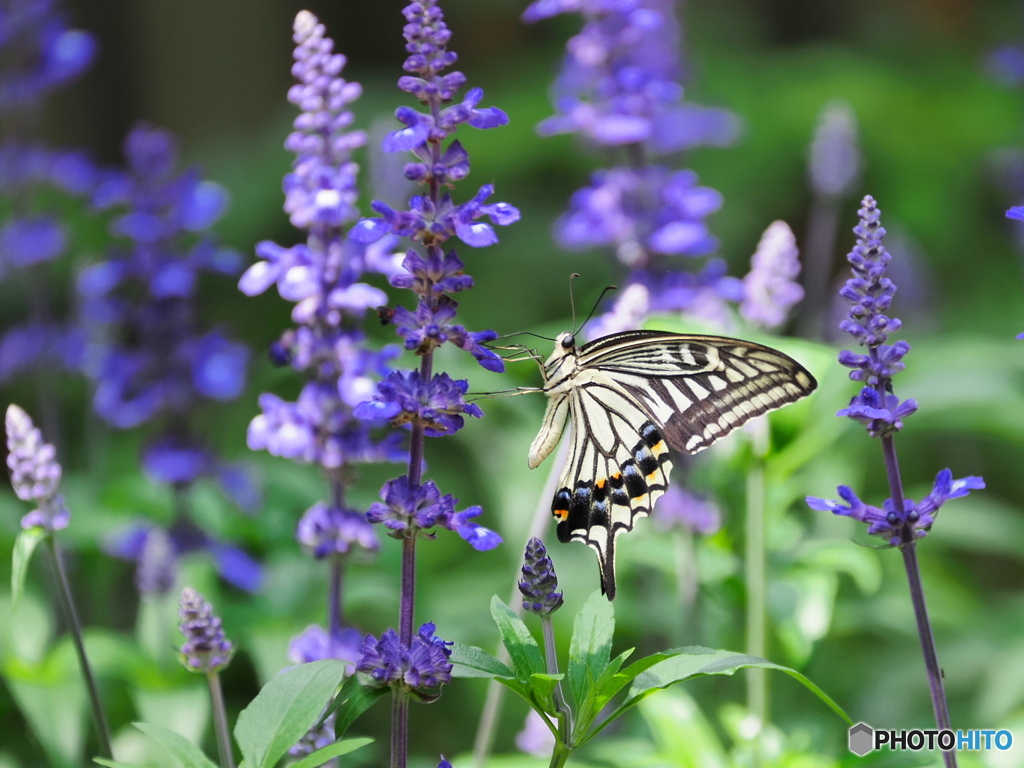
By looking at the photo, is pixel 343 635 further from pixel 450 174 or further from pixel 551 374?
pixel 450 174

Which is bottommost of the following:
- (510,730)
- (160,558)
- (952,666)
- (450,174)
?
(510,730)

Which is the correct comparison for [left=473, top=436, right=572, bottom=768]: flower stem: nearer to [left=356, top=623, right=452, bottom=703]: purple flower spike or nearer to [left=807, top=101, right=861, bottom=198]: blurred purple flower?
[left=356, top=623, right=452, bottom=703]: purple flower spike

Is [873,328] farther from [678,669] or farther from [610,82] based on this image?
[610,82]

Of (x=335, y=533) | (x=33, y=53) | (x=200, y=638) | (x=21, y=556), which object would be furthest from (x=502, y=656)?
(x=33, y=53)

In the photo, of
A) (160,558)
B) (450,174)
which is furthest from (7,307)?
Answer: (450,174)

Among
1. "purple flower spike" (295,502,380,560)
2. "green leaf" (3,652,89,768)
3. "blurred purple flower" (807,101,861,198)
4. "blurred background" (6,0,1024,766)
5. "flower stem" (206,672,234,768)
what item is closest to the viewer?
"flower stem" (206,672,234,768)

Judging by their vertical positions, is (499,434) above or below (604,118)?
below

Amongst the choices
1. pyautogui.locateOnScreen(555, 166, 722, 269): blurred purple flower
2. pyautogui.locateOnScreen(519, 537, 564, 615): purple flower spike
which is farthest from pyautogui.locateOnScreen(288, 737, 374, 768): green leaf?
pyautogui.locateOnScreen(555, 166, 722, 269): blurred purple flower
